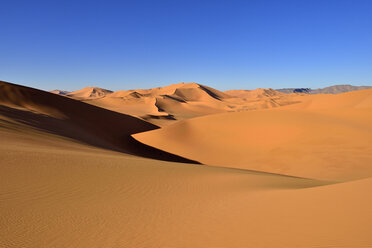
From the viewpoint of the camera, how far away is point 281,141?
15180mm

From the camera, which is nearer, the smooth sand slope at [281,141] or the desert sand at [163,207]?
the desert sand at [163,207]

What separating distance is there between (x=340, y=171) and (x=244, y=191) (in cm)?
769

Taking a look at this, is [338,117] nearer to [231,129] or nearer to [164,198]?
[231,129]

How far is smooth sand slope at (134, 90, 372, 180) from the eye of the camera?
1217 centimetres

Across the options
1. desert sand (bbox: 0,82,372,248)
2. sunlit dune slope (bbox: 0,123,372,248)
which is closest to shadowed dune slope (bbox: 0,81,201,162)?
desert sand (bbox: 0,82,372,248)

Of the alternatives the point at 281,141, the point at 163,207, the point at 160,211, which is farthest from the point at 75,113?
the point at 160,211

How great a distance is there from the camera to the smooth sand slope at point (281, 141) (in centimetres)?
1217

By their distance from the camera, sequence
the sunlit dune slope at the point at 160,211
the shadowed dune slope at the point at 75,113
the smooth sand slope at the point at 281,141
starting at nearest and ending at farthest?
1. the sunlit dune slope at the point at 160,211
2. the smooth sand slope at the point at 281,141
3. the shadowed dune slope at the point at 75,113

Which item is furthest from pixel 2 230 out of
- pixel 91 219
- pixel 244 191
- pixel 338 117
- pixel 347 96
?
pixel 347 96

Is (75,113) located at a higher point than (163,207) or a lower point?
higher

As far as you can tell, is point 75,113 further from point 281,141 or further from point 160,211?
point 160,211

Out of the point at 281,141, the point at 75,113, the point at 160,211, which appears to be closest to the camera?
the point at 160,211

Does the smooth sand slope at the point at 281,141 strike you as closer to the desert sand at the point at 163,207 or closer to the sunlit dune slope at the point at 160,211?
the desert sand at the point at 163,207

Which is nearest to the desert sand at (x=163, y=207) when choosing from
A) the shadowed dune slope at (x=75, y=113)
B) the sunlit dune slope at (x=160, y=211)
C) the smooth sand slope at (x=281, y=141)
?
the sunlit dune slope at (x=160, y=211)
